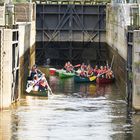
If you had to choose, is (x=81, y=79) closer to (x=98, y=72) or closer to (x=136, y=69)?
(x=98, y=72)

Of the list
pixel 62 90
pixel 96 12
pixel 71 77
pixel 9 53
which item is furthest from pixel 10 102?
pixel 96 12

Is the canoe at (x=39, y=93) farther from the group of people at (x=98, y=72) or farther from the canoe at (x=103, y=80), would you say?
the group of people at (x=98, y=72)

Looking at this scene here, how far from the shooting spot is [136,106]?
29844 millimetres

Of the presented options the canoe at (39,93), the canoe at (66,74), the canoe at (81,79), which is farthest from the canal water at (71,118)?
the canoe at (66,74)

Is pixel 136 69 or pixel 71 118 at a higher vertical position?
pixel 136 69

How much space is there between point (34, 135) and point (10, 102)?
6420mm

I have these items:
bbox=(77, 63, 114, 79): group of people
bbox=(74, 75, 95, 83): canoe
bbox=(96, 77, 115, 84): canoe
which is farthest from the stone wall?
bbox=(74, 75, 95, 83): canoe

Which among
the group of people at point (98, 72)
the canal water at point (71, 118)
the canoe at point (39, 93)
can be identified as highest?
the group of people at point (98, 72)

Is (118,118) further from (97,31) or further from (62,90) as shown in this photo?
(97,31)

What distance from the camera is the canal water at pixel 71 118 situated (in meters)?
24.9

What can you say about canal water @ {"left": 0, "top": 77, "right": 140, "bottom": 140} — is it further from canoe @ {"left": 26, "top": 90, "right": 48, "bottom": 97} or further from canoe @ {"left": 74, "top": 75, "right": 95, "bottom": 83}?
canoe @ {"left": 74, "top": 75, "right": 95, "bottom": 83}

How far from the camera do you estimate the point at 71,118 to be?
28.5 m

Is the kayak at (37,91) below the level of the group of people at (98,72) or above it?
below

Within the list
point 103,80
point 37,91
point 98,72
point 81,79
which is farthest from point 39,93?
point 98,72
